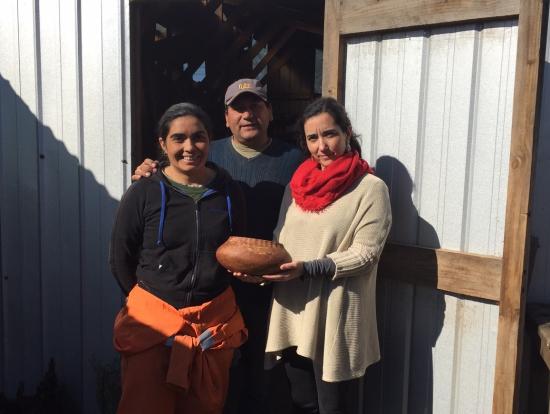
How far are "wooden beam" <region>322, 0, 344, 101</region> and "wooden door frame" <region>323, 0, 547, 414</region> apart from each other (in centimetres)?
8

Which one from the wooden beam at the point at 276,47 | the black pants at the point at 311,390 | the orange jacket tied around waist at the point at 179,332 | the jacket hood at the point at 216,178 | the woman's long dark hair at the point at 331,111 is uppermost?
the wooden beam at the point at 276,47

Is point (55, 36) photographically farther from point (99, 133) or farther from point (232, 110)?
point (232, 110)

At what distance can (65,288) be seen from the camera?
3828mm

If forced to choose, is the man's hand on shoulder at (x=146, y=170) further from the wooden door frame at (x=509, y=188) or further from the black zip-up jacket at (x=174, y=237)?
the wooden door frame at (x=509, y=188)

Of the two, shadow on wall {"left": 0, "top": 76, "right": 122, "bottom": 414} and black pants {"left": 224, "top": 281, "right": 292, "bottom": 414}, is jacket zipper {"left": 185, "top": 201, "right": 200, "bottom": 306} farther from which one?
shadow on wall {"left": 0, "top": 76, "right": 122, "bottom": 414}

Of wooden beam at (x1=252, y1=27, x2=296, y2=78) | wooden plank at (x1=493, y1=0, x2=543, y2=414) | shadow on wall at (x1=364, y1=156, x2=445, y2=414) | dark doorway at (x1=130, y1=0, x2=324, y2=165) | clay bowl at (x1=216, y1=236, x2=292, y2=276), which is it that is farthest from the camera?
wooden beam at (x1=252, y1=27, x2=296, y2=78)

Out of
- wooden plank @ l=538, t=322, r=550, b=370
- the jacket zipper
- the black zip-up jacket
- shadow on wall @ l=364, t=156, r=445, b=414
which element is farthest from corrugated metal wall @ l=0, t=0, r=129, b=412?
wooden plank @ l=538, t=322, r=550, b=370

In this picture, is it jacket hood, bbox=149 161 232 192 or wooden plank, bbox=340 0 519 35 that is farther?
jacket hood, bbox=149 161 232 192

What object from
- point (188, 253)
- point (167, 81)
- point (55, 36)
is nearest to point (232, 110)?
point (188, 253)

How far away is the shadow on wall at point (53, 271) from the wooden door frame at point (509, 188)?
6.32 ft

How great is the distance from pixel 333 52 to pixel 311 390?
1.62 m

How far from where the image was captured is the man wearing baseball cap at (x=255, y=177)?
2.82 metres

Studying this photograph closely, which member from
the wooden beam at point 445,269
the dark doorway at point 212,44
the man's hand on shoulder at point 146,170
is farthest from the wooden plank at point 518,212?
the dark doorway at point 212,44

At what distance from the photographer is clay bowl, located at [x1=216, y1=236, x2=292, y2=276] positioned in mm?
2354
